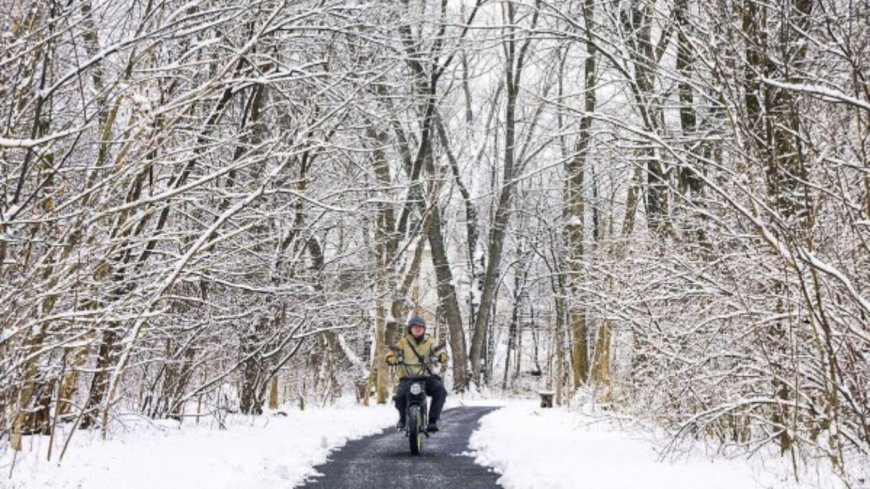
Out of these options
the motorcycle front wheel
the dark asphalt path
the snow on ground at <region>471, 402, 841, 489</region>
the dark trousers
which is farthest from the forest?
the motorcycle front wheel

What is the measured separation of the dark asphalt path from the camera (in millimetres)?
8641

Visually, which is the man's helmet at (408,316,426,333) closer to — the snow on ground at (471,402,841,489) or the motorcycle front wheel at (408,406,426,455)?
the motorcycle front wheel at (408,406,426,455)

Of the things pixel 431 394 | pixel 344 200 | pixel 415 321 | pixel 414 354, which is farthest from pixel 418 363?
pixel 344 200

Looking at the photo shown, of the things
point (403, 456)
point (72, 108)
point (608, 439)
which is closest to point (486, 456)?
point (403, 456)

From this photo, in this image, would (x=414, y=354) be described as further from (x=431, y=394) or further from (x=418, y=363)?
(x=431, y=394)

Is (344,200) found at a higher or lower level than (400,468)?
higher

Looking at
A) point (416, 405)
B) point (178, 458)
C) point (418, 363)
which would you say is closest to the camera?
point (178, 458)

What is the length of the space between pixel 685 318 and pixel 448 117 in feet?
88.5

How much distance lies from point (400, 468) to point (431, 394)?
269 centimetres

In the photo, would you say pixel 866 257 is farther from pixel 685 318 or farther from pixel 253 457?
pixel 253 457

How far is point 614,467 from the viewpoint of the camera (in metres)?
8.99

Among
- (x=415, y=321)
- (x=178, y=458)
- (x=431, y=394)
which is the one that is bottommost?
(x=178, y=458)

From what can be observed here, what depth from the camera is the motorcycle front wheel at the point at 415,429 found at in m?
11.7

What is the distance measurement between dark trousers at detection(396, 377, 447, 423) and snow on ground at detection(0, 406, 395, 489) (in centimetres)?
121
